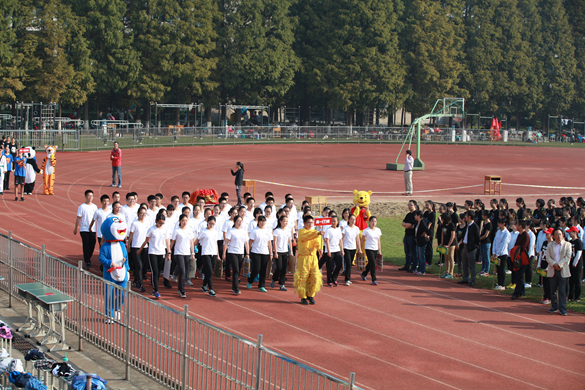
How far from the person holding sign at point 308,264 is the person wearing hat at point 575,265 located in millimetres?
5090

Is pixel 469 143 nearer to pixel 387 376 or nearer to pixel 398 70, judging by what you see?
pixel 398 70

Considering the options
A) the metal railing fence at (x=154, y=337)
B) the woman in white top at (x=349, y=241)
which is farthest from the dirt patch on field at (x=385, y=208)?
the metal railing fence at (x=154, y=337)

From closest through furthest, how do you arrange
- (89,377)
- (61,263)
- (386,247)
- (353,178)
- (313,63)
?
(89,377), (61,263), (386,247), (353,178), (313,63)

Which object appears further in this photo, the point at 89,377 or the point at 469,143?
the point at 469,143

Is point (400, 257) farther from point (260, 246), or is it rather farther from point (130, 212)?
point (130, 212)

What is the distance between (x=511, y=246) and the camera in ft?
44.6

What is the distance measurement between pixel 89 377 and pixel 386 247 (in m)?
12.3

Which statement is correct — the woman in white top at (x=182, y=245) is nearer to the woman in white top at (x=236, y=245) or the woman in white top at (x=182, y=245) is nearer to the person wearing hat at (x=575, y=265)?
the woman in white top at (x=236, y=245)

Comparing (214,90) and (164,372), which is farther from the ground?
(214,90)

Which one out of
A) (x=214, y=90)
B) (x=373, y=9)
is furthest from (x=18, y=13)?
(x=373, y=9)

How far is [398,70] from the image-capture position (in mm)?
63531

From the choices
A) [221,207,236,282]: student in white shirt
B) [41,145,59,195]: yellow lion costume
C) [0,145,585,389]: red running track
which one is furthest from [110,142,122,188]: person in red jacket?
[221,207,236,282]: student in white shirt

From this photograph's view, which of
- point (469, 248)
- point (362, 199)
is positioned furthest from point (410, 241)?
point (469, 248)

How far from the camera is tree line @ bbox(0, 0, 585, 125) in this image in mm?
47562
